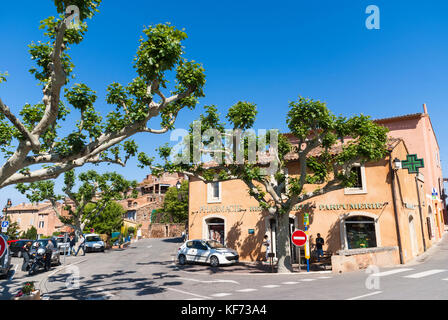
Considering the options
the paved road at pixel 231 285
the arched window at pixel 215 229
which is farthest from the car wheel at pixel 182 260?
the arched window at pixel 215 229

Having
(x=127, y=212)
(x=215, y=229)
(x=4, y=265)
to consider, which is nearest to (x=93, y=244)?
(x=215, y=229)

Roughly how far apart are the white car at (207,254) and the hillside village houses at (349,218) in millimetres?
3001

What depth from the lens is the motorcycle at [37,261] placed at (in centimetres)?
1543

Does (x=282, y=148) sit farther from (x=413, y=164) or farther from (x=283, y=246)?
(x=413, y=164)

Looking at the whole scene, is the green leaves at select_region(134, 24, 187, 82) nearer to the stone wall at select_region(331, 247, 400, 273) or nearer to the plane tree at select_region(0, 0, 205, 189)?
the plane tree at select_region(0, 0, 205, 189)

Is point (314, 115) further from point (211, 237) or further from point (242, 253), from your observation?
point (211, 237)

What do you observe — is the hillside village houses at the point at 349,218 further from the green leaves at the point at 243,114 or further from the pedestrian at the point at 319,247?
the green leaves at the point at 243,114

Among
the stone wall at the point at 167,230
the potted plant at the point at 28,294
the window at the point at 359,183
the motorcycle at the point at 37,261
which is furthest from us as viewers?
the stone wall at the point at 167,230

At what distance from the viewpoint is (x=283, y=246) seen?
1504 cm

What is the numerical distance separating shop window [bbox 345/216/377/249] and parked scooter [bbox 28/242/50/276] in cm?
1679

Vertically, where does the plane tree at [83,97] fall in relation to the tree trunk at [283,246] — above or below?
above

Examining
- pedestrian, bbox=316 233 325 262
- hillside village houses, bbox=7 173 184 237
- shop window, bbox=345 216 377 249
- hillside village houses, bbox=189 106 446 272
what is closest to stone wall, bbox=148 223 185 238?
hillside village houses, bbox=7 173 184 237

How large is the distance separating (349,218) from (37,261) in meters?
17.1
